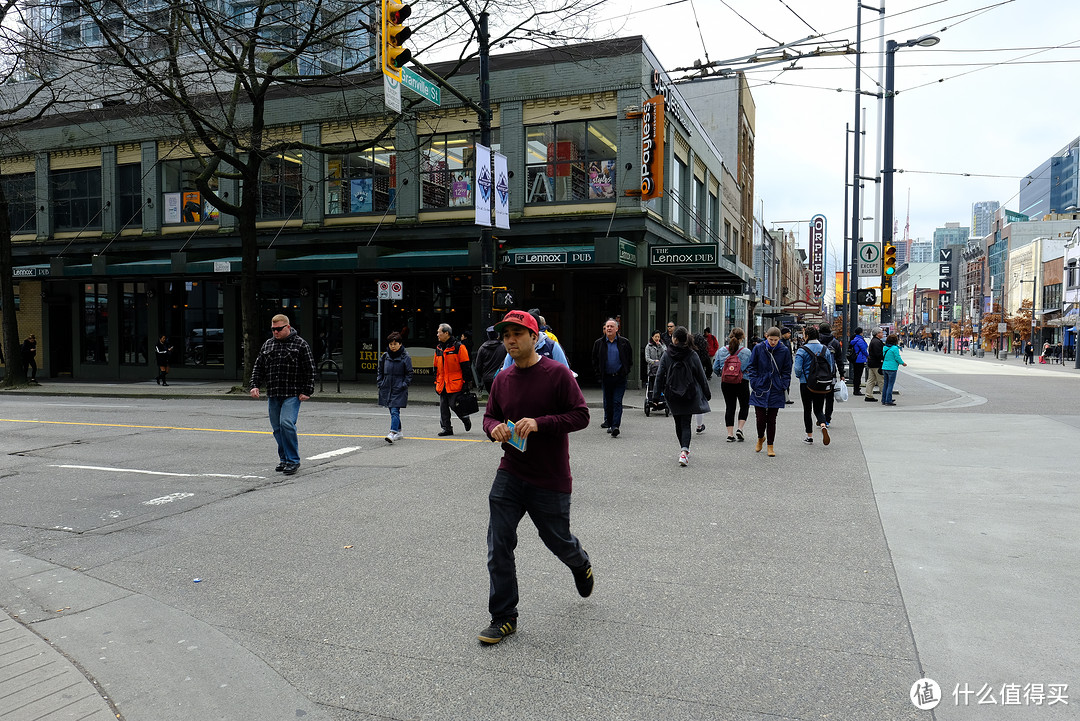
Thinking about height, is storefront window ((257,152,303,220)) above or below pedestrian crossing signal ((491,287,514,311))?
above

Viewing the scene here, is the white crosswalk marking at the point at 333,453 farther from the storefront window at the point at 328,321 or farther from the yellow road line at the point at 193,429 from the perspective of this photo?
the storefront window at the point at 328,321

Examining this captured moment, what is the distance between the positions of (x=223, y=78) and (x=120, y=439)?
933 inches

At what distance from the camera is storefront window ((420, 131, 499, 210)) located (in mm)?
22125

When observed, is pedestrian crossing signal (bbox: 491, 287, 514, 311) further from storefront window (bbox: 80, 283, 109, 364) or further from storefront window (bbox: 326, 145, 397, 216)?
storefront window (bbox: 80, 283, 109, 364)

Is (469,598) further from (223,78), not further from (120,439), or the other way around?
(223,78)

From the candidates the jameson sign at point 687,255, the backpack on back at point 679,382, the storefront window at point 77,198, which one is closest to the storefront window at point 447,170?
the jameson sign at point 687,255

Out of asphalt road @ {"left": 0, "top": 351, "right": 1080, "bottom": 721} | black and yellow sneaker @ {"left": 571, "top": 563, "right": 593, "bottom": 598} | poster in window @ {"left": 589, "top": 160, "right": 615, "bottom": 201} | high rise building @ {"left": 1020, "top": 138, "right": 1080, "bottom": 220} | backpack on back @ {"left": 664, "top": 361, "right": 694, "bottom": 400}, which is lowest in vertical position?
asphalt road @ {"left": 0, "top": 351, "right": 1080, "bottom": 721}

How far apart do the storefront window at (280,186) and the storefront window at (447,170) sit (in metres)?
4.57

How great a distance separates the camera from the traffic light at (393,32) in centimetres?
1057

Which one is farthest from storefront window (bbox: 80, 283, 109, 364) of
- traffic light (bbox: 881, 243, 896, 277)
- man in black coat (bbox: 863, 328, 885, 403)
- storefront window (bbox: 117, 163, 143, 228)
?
traffic light (bbox: 881, 243, 896, 277)

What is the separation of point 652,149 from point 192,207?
1610cm

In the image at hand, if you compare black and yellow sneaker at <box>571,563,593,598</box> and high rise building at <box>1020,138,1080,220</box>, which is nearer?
black and yellow sneaker at <box>571,563,593,598</box>

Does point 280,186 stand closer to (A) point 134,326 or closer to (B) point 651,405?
(A) point 134,326

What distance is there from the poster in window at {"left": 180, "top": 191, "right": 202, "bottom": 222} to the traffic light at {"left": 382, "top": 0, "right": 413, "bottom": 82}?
17.4 metres
